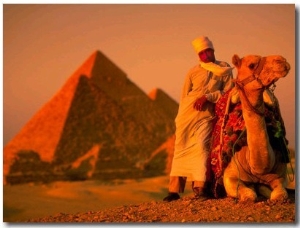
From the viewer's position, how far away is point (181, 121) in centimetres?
886

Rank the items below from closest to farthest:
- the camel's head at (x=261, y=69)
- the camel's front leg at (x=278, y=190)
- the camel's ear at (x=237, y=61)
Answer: the camel's head at (x=261, y=69) < the camel's ear at (x=237, y=61) < the camel's front leg at (x=278, y=190)

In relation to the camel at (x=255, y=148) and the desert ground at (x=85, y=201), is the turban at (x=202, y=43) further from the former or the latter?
the desert ground at (x=85, y=201)

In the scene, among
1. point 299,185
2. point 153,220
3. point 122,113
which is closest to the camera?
→ point 153,220

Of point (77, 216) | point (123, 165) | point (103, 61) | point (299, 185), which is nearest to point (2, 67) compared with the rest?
point (77, 216)

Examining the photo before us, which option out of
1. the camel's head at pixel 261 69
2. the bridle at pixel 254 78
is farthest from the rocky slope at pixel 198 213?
the camel's head at pixel 261 69

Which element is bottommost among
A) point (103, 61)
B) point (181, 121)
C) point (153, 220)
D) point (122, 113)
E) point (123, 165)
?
point (153, 220)

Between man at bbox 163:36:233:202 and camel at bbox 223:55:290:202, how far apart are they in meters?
0.33

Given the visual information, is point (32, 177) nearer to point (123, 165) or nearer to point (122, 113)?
point (123, 165)

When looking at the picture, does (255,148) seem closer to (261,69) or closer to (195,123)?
(261,69)

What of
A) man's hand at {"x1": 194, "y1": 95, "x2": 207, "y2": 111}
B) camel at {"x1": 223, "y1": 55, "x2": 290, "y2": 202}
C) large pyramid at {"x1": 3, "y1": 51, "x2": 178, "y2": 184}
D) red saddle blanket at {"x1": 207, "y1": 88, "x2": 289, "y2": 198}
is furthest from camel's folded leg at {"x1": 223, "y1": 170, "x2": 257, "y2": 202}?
large pyramid at {"x1": 3, "y1": 51, "x2": 178, "y2": 184}

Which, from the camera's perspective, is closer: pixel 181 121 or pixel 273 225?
pixel 273 225

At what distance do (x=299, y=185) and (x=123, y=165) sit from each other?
23.2 metres

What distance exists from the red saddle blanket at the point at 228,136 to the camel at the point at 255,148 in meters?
0.06

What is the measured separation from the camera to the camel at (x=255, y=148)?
765 centimetres
